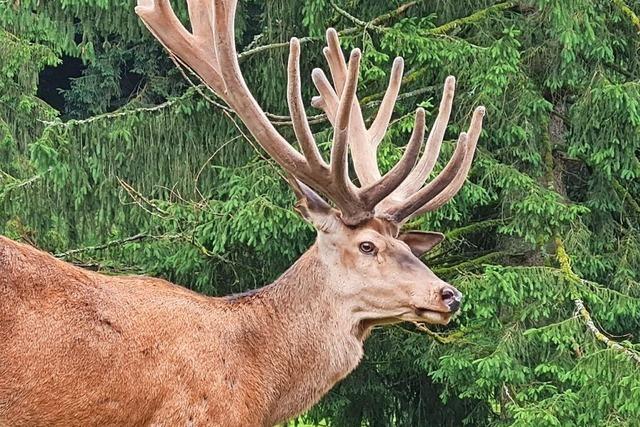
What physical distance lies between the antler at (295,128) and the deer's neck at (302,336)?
40cm

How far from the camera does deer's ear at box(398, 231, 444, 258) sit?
6949 mm

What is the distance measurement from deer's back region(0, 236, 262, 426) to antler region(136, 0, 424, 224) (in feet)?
3.08

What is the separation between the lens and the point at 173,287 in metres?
6.32

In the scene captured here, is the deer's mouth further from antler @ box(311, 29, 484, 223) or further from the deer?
antler @ box(311, 29, 484, 223)

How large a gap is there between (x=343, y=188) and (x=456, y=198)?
294 cm

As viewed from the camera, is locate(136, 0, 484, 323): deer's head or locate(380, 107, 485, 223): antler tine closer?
locate(136, 0, 484, 323): deer's head

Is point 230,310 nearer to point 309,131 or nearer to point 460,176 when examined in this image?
point 309,131

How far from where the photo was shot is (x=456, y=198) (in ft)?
30.3

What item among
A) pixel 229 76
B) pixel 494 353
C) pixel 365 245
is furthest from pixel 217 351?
pixel 494 353

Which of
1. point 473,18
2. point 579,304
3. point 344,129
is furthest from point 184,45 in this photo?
point 579,304

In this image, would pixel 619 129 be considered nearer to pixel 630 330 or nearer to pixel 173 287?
pixel 630 330

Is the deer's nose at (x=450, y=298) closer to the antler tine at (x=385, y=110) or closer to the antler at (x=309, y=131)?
the antler at (x=309, y=131)

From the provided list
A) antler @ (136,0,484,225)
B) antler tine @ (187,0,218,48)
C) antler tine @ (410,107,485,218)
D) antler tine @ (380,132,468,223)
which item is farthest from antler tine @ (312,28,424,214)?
antler tine @ (187,0,218,48)

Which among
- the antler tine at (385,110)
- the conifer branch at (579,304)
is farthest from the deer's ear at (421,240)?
the conifer branch at (579,304)
